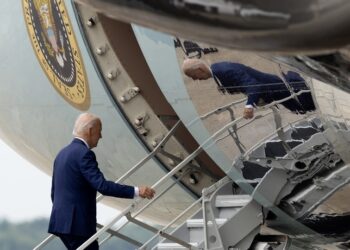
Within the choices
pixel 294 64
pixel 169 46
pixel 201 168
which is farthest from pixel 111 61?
pixel 294 64

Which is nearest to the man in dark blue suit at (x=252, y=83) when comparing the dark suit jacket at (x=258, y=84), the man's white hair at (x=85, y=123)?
the dark suit jacket at (x=258, y=84)

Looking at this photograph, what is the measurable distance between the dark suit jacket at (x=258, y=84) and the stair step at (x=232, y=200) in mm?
995

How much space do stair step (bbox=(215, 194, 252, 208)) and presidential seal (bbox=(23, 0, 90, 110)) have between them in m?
0.99

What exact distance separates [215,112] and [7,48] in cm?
221

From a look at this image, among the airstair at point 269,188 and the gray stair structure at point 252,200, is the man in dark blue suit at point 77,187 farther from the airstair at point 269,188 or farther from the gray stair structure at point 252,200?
the gray stair structure at point 252,200

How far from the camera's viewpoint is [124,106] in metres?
5.40

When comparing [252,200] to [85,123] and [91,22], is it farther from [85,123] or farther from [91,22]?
[91,22]

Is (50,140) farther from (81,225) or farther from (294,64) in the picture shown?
(294,64)

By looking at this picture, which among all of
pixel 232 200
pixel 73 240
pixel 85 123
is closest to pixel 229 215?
pixel 232 200

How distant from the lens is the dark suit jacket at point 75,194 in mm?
4242

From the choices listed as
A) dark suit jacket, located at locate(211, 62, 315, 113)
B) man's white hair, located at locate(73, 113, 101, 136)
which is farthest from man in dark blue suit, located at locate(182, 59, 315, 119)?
man's white hair, located at locate(73, 113, 101, 136)

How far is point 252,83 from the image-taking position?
12.5 feet

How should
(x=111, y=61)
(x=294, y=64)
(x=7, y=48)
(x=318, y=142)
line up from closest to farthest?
(x=294, y=64), (x=318, y=142), (x=111, y=61), (x=7, y=48)

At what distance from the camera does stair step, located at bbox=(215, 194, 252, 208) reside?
484 centimetres
